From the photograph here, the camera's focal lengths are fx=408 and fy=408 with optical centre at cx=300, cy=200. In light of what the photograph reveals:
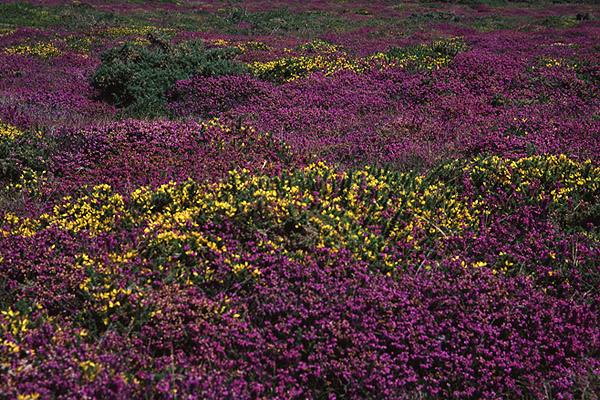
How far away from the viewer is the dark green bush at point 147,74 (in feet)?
30.7

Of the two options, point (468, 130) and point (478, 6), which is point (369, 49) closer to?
point (468, 130)

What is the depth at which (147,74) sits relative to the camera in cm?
996

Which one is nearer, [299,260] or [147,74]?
[299,260]

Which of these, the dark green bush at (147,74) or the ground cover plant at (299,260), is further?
the dark green bush at (147,74)

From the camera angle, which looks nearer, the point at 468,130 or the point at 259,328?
the point at 259,328

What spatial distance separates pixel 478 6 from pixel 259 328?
171 feet

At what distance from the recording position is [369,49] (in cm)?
1605

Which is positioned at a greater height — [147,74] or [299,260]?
[147,74]

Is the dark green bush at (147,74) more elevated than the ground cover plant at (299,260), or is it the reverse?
the dark green bush at (147,74)

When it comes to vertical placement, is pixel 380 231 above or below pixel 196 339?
above

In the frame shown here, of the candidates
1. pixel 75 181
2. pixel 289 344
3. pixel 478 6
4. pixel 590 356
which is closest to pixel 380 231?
pixel 289 344

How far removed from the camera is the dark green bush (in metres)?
9.35

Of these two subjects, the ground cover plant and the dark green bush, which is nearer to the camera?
the ground cover plant

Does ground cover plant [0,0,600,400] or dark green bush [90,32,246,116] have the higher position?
dark green bush [90,32,246,116]
